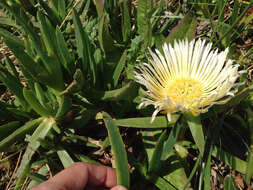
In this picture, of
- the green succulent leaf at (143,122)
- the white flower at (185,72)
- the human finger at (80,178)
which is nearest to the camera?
the human finger at (80,178)

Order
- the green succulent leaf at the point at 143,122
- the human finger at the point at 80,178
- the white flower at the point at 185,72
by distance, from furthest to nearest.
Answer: the white flower at the point at 185,72 < the green succulent leaf at the point at 143,122 < the human finger at the point at 80,178

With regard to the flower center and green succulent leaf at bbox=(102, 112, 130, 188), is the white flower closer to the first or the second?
the flower center

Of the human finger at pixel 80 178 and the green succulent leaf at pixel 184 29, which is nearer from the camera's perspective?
the human finger at pixel 80 178

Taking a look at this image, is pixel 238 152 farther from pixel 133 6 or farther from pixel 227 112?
pixel 133 6

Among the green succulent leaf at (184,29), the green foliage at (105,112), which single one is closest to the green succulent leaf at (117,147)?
the green foliage at (105,112)

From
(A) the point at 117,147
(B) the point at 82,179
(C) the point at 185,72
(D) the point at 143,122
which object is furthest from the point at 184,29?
(B) the point at 82,179

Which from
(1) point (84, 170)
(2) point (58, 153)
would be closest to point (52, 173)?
(2) point (58, 153)

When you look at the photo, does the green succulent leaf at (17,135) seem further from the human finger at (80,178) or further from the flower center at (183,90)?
the flower center at (183,90)
